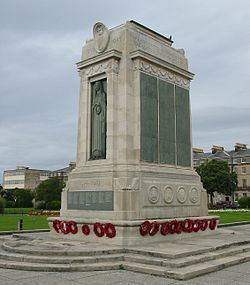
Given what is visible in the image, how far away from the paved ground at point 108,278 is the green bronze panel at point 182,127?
723cm

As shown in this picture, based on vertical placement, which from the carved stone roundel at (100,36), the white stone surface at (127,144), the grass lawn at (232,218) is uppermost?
the carved stone roundel at (100,36)

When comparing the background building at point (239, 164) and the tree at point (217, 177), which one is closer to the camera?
the tree at point (217, 177)

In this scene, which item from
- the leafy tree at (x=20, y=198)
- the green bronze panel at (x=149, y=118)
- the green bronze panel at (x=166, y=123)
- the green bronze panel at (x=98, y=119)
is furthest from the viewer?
the leafy tree at (x=20, y=198)

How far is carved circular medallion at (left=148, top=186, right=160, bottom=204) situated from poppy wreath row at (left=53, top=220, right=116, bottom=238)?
2031mm

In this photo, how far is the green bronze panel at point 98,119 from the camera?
1565 cm

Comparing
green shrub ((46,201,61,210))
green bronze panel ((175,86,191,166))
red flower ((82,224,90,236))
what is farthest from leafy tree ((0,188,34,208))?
red flower ((82,224,90,236))

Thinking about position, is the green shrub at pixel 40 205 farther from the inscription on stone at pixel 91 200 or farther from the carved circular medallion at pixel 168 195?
the carved circular medallion at pixel 168 195

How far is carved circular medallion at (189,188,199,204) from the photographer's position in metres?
16.2

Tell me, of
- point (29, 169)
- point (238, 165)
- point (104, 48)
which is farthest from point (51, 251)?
point (29, 169)

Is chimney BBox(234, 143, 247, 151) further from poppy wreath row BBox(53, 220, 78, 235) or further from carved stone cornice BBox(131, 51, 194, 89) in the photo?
poppy wreath row BBox(53, 220, 78, 235)

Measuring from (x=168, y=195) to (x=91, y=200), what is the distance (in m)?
3.04

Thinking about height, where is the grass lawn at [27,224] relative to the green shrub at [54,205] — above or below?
below

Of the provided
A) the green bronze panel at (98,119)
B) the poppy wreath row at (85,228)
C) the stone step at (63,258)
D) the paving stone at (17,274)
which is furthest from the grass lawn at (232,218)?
the paving stone at (17,274)

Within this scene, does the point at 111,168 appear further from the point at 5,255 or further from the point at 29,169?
the point at 29,169
